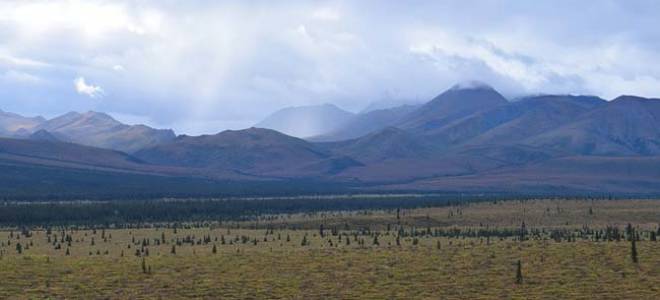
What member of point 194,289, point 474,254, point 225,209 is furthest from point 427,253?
point 225,209

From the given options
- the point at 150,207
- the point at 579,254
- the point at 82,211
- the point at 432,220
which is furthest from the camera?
the point at 150,207

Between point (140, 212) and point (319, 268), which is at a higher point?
point (140, 212)

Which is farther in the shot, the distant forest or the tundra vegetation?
the distant forest

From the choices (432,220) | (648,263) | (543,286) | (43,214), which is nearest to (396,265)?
(543,286)

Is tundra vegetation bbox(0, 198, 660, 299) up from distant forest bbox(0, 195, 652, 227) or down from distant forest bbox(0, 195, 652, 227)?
down

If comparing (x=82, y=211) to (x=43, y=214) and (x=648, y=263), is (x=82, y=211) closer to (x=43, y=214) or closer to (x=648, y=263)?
(x=43, y=214)

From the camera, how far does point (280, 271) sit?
40.3 metres

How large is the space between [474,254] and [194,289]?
1515cm

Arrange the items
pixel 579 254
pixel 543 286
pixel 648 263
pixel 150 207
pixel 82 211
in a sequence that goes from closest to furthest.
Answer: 1. pixel 543 286
2. pixel 648 263
3. pixel 579 254
4. pixel 82 211
5. pixel 150 207

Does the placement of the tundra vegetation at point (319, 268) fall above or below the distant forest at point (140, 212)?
below

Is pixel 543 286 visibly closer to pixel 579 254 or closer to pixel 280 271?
pixel 579 254

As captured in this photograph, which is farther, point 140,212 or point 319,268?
point 140,212

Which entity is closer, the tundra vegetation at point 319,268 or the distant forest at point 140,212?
the tundra vegetation at point 319,268

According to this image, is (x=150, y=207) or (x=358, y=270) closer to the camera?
(x=358, y=270)
